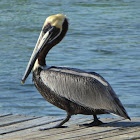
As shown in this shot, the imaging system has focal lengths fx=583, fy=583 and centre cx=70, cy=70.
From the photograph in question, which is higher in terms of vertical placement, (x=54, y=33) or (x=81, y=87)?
(x=54, y=33)

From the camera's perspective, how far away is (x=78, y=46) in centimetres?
1592

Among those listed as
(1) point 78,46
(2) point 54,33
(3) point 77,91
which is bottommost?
(1) point 78,46

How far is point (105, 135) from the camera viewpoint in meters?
5.25

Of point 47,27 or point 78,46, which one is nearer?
point 47,27

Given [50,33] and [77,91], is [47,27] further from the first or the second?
[77,91]

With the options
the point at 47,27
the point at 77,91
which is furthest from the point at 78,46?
the point at 77,91

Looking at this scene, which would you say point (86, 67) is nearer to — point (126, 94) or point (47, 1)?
point (126, 94)

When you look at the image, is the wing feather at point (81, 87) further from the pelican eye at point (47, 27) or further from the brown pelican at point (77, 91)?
the pelican eye at point (47, 27)

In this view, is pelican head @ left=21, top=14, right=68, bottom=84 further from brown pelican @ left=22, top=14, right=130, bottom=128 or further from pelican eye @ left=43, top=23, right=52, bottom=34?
brown pelican @ left=22, top=14, right=130, bottom=128

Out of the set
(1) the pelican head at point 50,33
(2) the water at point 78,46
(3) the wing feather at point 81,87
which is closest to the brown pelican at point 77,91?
(3) the wing feather at point 81,87

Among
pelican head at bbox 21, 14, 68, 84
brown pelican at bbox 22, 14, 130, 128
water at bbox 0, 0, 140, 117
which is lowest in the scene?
water at bbox 0, 0, 140, 117

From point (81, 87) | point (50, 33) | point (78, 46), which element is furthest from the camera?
point (78, 46)

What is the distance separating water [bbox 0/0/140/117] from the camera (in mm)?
10211

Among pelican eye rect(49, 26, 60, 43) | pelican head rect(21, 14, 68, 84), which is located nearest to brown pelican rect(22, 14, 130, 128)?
pelican head rect(21, 14, 68, 84)
